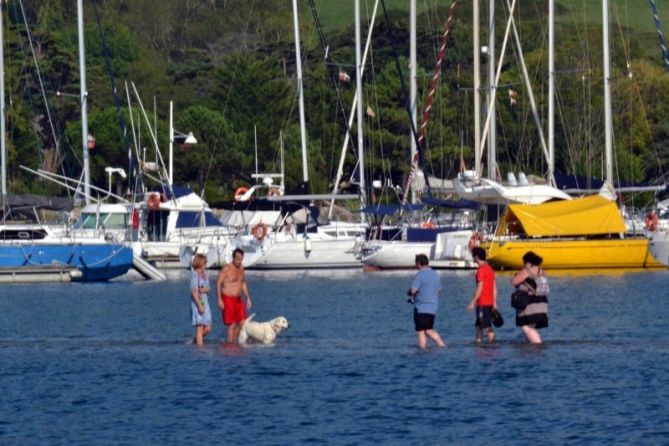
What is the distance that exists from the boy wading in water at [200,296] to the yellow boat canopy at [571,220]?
2660 centimetres

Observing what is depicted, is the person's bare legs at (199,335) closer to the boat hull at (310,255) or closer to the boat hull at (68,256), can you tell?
the boat hull at (68,256)

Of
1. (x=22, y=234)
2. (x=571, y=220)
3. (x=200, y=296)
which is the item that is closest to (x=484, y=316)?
(x=200, y=296)

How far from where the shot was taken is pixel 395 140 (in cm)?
8188

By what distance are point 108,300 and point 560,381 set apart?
20.7 m

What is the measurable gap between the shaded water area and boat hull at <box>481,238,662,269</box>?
1627cm

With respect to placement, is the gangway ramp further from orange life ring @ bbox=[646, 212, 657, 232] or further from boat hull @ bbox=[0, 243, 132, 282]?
orange life ring @ bbox=[646, 212, 657, 232]

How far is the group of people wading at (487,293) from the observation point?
81.1 ft

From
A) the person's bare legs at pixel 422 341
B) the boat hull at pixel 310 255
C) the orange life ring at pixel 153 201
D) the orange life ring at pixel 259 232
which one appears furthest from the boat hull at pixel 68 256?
the person's bare legs at pixel 422 341

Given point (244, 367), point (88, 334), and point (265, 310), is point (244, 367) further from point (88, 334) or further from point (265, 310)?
point (265, 310)

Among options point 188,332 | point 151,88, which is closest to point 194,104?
point 151,88

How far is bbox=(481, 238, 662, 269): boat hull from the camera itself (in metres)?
52.8

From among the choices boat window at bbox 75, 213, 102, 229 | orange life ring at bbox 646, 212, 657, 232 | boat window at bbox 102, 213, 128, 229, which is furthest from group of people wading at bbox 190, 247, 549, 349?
boat window at bbox 102, 213, 128, 229

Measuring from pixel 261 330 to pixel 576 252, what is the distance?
89.6ft

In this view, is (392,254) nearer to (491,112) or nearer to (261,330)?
(491,112)
